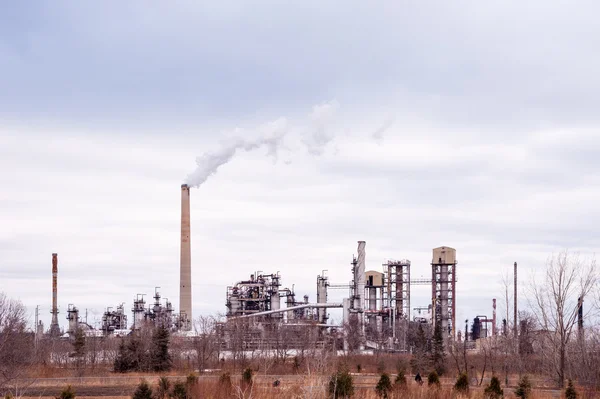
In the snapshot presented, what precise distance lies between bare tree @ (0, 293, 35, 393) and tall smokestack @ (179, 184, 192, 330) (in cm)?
3592

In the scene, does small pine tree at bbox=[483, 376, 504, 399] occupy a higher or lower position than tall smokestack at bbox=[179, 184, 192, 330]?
lower

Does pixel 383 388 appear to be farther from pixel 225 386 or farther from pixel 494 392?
pixel 225 386

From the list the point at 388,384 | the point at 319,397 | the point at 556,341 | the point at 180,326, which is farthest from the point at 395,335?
the point at 319,397

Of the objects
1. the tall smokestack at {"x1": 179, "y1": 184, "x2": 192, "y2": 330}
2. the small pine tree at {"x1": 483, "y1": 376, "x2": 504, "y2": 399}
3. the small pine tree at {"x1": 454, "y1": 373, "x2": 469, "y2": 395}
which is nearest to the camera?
the small pine tree at {"x1": 483, "y1": 376, "x2": 504, "y2": 399}

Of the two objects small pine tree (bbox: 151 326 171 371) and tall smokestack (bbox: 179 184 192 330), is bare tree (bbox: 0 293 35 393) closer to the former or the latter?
small pine tree (bbox: 151 326 171 371)

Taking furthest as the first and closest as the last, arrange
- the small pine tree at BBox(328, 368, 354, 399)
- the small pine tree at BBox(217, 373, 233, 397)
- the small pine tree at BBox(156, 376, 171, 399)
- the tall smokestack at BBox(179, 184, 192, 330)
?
1. the tall smokestack at BBox(179, 184, 192, 330)
2. the small pine tree at BBox(217, 373, 233, 397)
3. the small pine tree at BBox(156, 376, 171, 399)
4. the small pine tree at BBox(328, 368, 354, 399)

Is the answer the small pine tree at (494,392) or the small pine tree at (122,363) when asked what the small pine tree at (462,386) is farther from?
the small pine tree at (122,363)

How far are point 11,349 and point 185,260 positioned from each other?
4331 cm

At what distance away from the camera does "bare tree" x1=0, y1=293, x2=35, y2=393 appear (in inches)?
1340

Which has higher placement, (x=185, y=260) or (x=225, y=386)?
(x=185, y=260)

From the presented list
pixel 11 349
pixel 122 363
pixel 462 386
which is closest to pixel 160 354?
pixel 122 363

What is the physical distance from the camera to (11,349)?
116ft

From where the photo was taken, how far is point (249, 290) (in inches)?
3620

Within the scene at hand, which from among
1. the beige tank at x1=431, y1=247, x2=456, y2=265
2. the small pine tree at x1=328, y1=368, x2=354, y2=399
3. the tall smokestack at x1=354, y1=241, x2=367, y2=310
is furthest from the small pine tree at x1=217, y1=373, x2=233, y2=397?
the beige tank at x1=431, y1=247, x2=456, y2=265
